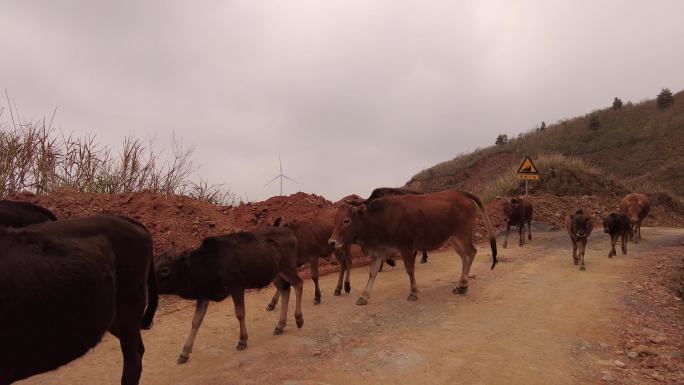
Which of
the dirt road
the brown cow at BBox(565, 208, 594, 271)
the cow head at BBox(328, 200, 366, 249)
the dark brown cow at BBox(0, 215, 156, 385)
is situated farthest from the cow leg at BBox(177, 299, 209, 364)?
the brown cow at BBox(565, 208, 594, 271)

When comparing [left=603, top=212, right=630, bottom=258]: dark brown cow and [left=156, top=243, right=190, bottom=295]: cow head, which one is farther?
[left=603, top=212, right=630, bottom=258]: dark brown cow

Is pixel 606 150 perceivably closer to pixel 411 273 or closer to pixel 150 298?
pixel 411 273

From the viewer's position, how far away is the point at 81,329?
336 cm

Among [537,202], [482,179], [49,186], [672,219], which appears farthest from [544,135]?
[49,186]

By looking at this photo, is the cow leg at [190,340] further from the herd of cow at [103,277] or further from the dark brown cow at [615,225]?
the dark brown cow at [615,225]

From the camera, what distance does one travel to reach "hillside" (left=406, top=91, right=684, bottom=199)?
4253 cm

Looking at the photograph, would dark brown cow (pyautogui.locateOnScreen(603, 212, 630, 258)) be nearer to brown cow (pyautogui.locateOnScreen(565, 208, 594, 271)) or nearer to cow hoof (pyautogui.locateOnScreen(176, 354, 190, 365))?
brown cow (pyautogui.locateOnScreen(565, 208, 594, 271))

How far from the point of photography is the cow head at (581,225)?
39.9 feet

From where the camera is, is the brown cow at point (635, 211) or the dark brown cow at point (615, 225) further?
the brown cow at point (635, 211)

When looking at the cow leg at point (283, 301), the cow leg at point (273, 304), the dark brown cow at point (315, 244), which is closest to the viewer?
the cow leg at point (283, 301)

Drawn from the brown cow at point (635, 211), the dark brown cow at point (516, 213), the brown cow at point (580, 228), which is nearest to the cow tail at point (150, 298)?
the brown cow at point (580, 228)

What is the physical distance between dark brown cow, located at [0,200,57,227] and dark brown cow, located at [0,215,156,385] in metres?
0.82

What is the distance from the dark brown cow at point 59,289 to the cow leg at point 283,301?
321 centimetres

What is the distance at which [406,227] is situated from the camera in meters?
9.56
